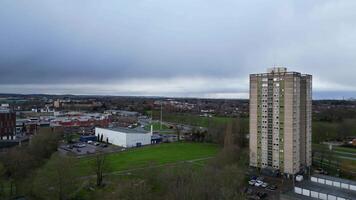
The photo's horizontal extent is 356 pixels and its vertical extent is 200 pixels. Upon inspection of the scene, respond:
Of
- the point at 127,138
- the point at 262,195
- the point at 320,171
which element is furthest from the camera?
the point at 127,138

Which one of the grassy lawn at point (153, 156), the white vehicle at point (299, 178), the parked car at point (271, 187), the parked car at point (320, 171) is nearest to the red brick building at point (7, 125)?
the grassy lawn at point (153, 156)

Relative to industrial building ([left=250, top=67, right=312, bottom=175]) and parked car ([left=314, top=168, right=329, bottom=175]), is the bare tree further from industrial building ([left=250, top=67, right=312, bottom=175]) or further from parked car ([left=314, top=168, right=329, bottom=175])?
parked car ([left=314, top=168, right=329, bottom=175])

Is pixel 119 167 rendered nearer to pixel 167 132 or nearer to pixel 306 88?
pixel 306 88

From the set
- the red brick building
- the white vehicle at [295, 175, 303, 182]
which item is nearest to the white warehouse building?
the red brick building

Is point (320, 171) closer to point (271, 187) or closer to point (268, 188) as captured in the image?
point (271, 187)

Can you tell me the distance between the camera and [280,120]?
31.3 meters

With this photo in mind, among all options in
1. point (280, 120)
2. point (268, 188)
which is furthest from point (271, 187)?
point (280, 120)

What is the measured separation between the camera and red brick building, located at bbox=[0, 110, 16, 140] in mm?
46625

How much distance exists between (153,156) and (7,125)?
23.8 metres

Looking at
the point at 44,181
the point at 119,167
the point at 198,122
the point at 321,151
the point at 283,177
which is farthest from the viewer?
the point at 198,122

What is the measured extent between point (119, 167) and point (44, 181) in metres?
12.1

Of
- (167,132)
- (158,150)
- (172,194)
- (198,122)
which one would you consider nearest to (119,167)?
(158,150)

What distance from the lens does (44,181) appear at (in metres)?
20.5

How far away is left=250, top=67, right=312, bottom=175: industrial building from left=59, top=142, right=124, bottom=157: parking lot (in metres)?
20.6
